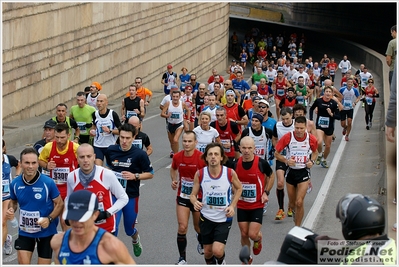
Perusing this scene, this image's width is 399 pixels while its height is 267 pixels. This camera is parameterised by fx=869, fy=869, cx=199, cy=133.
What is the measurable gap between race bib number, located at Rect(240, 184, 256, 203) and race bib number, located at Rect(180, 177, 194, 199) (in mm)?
685

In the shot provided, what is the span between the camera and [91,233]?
241 inches

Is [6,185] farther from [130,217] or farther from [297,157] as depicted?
[297,157]

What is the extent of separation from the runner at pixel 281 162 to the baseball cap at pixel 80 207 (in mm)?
6776

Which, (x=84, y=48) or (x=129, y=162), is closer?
(x=129, y=162)

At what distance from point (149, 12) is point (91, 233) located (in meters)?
29.7

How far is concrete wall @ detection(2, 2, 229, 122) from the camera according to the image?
22438 mm

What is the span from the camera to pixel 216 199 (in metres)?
9.48

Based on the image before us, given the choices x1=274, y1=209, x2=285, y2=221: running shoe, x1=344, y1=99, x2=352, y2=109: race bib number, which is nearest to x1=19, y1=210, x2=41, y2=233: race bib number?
x1=274, y1=209, x2=285, y2=221: running shoe

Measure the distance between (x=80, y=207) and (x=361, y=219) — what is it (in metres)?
2.02

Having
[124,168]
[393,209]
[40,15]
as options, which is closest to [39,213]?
[124,168]

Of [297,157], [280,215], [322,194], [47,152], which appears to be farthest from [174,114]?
[47,152]

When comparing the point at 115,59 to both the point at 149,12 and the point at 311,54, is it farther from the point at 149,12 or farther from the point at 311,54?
the point at 311,54

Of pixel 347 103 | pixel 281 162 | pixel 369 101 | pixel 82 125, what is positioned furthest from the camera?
pixel 369 101

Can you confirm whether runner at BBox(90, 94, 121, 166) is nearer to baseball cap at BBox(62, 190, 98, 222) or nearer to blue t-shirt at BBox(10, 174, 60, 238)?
blue t-shirt at BBox(10, 174, 60, 238)
